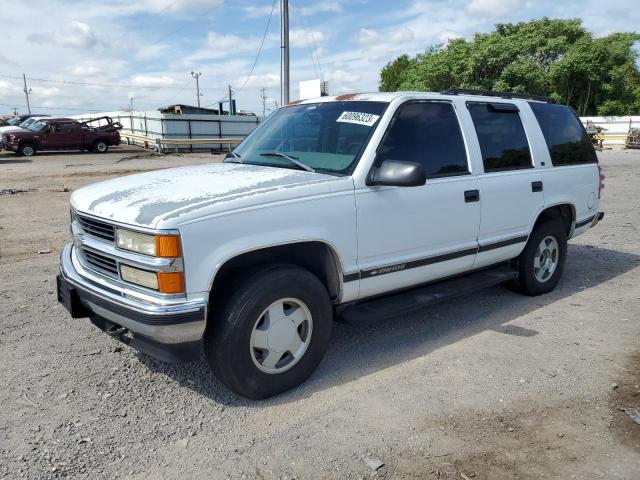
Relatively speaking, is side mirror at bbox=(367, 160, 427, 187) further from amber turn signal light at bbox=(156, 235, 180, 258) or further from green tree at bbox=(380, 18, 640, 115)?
green tree at bbox=(380, 18, 640, 115)

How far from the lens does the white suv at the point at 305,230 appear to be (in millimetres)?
3006

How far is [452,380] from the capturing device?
3.72 meters

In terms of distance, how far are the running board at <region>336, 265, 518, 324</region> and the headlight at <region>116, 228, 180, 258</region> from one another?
1357 mm

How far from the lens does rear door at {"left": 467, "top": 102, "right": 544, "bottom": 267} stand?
458 centimetres

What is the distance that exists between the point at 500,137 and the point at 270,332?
2850mm

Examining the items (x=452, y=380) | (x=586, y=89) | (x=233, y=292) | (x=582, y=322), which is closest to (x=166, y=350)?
(x=233, y=292)

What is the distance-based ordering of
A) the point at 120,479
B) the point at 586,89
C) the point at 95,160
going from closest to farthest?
the point at 120,479
the point at 95,160
the point at 586,89

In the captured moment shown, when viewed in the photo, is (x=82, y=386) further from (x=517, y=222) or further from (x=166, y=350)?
(x=517, y=222)

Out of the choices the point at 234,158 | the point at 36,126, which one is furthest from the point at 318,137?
the point at 36,126

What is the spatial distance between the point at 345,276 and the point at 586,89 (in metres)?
48.4

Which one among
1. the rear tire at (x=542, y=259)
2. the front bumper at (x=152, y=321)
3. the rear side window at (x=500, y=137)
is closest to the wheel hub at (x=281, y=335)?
the front bumper at (x=152, y=321)

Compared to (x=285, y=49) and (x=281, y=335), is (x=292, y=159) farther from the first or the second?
(x=285, y=49)

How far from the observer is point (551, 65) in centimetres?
4309

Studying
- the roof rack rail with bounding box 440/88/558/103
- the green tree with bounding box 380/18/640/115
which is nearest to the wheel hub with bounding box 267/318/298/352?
the roof rack rail with bounding box 440/88/558/103
